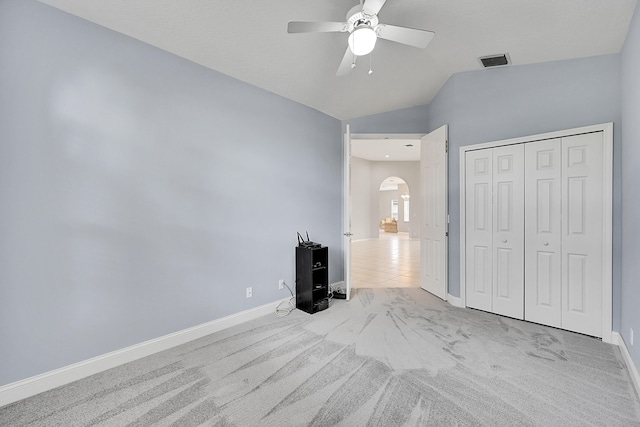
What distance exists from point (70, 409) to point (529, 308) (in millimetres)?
4165

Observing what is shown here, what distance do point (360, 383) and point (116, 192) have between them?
2.43m

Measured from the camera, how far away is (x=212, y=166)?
291 cm

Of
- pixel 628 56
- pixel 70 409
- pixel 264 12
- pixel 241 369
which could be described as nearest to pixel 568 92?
pixel 628 56

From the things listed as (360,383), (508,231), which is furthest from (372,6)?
(508,231)

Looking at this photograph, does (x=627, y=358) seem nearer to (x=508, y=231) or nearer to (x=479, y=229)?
(x=508, y=231)

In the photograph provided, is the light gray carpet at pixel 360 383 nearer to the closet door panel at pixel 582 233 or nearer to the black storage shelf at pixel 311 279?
the closet door panel at pixel 582 233

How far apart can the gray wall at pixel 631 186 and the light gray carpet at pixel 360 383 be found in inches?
16.1

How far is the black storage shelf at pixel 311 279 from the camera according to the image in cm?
346

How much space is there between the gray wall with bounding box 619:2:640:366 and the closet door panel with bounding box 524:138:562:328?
1.58 ft

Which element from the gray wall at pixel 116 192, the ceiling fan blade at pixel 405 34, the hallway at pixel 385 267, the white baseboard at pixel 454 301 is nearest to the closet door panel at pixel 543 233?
the white baseboard at pixel 454 301

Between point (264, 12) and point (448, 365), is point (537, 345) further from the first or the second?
point (264, 12)

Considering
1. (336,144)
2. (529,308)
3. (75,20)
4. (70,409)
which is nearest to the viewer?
(70,409)

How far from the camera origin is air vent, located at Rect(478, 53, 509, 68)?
2984 mm

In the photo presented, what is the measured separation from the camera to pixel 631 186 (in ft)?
7.23
